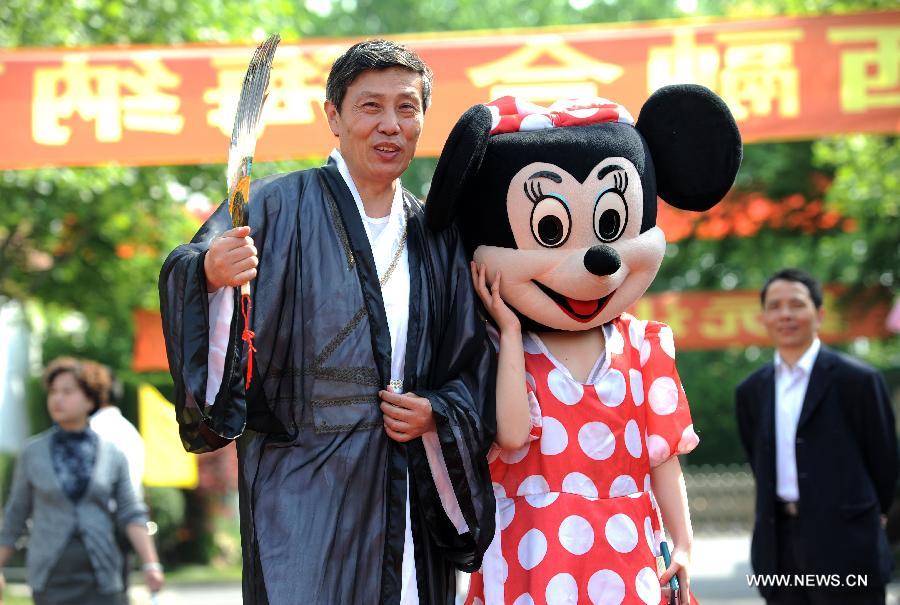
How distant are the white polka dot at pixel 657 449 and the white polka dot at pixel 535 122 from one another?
39.0 inches

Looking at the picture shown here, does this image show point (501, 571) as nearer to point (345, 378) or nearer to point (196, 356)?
point (345, 378)

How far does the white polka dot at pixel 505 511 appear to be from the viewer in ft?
12.2

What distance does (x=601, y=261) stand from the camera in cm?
362

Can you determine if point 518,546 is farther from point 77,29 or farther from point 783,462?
point 77,29

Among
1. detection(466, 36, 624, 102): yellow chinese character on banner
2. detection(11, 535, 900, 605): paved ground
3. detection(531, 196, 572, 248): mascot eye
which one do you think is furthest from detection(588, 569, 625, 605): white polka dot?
detection(11, 535, 900, 605): paved ground

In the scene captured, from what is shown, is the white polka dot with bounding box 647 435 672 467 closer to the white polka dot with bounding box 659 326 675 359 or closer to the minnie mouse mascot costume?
the minnie mouse mascot costume

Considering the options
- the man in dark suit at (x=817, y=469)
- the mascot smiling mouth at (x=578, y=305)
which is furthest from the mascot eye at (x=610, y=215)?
the man in dark suit at (x=817, y=469)

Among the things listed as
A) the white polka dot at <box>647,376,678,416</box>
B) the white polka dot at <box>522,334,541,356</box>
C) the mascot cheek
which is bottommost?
the white polka dot at <box>647,376,678,416</box>

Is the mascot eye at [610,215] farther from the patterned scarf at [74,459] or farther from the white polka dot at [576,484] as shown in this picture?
the patterned scarf at [74,459]

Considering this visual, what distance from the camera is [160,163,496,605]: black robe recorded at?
10.6 feet

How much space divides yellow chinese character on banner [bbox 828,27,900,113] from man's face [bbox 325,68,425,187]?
4113mm

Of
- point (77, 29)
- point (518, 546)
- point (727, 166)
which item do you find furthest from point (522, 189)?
point (77, 29)

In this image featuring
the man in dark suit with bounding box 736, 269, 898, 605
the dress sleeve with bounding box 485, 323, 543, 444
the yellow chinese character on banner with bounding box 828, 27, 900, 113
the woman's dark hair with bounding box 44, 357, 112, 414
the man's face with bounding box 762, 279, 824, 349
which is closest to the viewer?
the dress sleeve with bounding box 485, 323, 543, 444

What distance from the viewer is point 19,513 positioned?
19.1 feet
